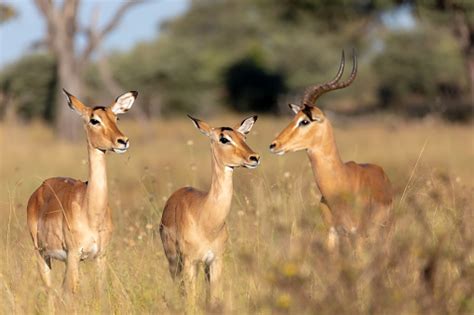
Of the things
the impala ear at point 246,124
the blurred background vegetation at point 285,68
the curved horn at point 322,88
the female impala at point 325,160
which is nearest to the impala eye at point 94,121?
the impala ear at point 246,124

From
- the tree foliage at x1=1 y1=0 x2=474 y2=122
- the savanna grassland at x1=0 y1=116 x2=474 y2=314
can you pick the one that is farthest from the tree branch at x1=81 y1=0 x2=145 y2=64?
the savanna grassland at x1=0 y1=116 x2=474 y2=314

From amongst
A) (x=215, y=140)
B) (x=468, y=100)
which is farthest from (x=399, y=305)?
Answer: (x=468, y=100)

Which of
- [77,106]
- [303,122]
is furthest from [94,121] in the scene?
[303,122]

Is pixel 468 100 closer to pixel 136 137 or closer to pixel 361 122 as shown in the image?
pixel 361 122

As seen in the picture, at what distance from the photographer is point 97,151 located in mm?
6539

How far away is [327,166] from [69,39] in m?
19.2

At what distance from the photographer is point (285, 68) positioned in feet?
139

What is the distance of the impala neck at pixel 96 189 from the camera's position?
6.42 meters

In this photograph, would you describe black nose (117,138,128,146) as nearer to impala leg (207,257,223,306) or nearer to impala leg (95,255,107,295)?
impala leg (95,255,107,295)

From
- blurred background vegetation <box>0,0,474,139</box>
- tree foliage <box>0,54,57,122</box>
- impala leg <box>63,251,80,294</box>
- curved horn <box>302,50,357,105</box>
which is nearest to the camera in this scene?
impala leg <box>63,251,80,294</box>

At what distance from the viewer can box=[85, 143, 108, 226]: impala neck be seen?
253 inches

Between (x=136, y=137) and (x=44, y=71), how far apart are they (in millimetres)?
12355

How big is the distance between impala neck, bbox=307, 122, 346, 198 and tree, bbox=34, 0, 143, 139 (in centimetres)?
1824

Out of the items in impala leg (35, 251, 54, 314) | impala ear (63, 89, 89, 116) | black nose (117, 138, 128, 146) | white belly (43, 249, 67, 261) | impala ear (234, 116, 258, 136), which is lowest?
impala leg (35, 251, 54, 314)
